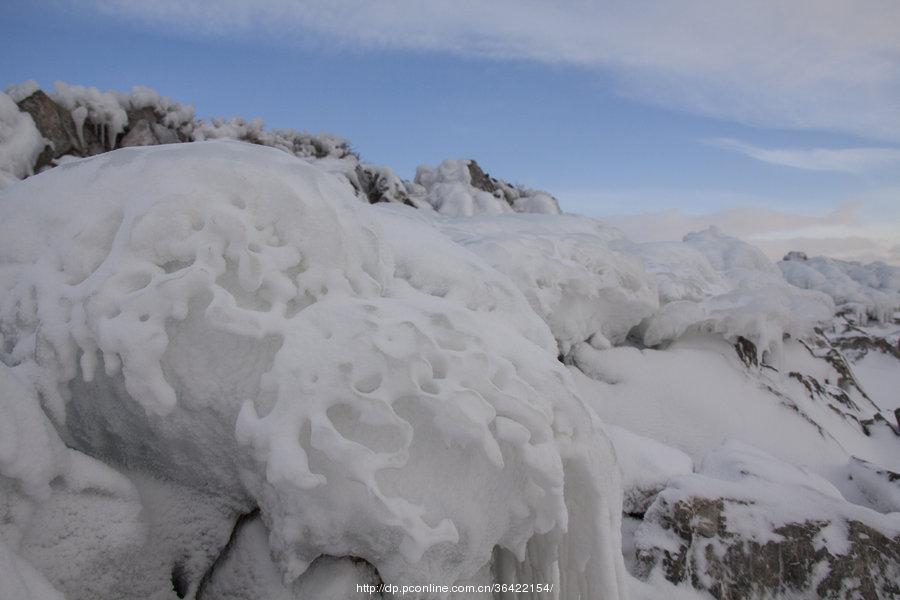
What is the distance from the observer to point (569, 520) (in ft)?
6.31

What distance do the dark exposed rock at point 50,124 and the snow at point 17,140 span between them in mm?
129

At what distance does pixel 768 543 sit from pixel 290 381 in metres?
2.33

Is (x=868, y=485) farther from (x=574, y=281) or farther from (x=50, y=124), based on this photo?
(x=50, y=124)

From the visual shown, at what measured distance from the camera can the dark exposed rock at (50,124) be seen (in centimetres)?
632

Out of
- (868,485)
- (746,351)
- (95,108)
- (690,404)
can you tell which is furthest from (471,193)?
(868,485)

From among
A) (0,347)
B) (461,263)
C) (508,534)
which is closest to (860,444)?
(461,263)

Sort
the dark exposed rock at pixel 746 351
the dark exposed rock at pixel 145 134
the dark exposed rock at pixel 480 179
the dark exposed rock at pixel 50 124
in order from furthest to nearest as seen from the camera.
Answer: the dark exposed rock at pixel 480 179, the dark exposed rock at pixel 145 134, the dark exposed rock at pixel 50 124, the dark exposed rock at pixel 746 351

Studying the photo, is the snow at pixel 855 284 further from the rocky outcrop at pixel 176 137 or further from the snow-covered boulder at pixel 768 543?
the snow-covered boulder at pixel 768 543

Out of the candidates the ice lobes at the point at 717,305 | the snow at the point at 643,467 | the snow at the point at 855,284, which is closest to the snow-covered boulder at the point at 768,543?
the snow at the point at 643,467

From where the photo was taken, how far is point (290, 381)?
158cm

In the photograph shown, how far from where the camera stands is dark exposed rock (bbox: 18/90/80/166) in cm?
632

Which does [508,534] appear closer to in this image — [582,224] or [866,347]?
[582,224]

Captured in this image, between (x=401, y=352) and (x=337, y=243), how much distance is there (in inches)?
24.3

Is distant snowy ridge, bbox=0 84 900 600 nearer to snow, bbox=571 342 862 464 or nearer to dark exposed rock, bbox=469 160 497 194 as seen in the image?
snow, bbox=571 342 862 464
